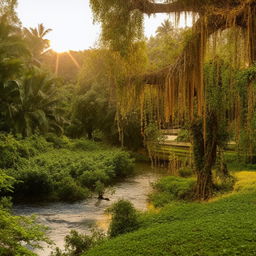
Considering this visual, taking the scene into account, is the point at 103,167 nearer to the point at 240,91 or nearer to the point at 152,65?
the point at 152,65

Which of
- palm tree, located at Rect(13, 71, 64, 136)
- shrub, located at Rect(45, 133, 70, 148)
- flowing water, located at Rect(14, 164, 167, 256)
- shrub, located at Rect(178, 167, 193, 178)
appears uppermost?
palm tree, located at Rect(13, 71, 64, 136)

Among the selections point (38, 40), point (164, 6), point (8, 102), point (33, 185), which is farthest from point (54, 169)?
point (38, 40)

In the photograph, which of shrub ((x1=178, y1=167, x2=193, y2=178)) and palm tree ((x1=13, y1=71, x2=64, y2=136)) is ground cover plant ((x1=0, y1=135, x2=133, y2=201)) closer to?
palm tree ((x1=13, y1=71, x2=64, y2=136))

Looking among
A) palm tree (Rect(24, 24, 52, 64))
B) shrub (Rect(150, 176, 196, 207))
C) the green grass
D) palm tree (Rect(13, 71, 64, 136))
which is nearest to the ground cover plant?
palm tree (Rect(13, 71, 64, 136))

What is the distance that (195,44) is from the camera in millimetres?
10539

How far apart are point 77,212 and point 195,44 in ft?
24.8

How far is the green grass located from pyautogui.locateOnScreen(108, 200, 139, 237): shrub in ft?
0.94

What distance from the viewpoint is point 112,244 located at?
25.0 ft

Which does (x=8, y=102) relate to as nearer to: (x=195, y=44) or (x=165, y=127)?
(x=165, y=127)

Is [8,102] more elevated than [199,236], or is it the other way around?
[8,102]

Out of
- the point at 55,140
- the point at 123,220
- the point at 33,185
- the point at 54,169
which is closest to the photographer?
the point at 123,220

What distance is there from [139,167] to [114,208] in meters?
16.6

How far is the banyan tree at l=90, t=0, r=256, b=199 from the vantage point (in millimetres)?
9898

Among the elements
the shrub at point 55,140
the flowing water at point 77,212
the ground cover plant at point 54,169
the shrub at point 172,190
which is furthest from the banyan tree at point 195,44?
the shrub at point 55,140
